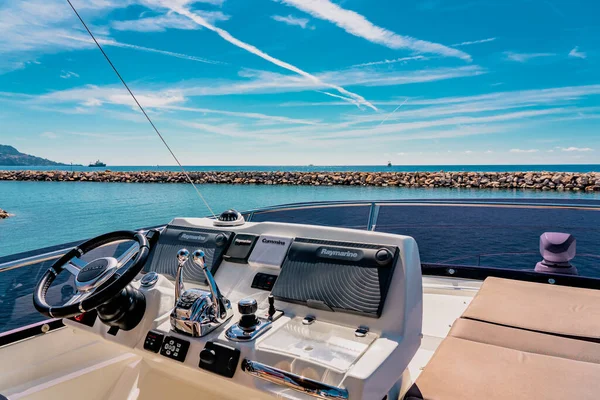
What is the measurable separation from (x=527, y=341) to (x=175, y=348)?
4.37ft

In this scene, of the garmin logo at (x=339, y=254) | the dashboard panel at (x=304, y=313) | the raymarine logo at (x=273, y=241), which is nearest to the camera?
the dashboard panel at (x=304, y=313)

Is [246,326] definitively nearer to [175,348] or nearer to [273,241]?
[175,348]

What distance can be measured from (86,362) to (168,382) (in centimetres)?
44

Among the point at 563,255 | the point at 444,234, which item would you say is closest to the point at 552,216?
the point at 444,234

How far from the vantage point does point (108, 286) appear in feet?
3.63

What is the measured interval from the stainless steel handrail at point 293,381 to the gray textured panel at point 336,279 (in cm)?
35

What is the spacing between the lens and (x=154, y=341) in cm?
128

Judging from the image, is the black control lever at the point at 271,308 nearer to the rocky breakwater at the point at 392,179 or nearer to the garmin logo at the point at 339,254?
the garmin logo at the point at 339,254

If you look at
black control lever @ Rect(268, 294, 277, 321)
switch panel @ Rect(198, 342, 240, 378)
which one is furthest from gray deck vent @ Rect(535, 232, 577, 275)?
switch panel @ Rect(198, 342, 240, 378)

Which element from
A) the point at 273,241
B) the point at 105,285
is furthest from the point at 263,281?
the point at 105,285

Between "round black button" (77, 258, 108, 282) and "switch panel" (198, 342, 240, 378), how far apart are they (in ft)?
1.27

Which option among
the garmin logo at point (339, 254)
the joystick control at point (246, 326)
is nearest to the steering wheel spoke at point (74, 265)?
the joystick control at point (246, 326)

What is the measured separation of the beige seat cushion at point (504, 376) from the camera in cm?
118

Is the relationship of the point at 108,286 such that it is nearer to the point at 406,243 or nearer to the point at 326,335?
the point at 326,335
